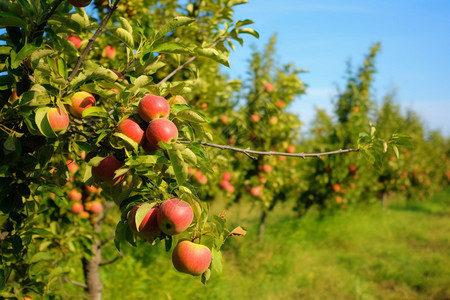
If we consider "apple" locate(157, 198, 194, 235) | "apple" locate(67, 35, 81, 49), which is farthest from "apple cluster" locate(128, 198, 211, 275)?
"apple" locate(67, 35, 81, 49)

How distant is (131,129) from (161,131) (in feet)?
0.31

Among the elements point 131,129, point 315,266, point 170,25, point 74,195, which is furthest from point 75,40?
point 315,266

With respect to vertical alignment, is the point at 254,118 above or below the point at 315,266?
above

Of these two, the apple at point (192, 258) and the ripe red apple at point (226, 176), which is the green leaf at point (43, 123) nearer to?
the apple at point (192, 258)

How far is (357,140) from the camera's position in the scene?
1.41 meters

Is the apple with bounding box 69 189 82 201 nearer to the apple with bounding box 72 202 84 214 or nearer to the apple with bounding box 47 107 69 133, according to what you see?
the apple with bounding box 72 202 84 214

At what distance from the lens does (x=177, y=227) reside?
0.93 meters

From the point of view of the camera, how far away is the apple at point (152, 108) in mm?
992

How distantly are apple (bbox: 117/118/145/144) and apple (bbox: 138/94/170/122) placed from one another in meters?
0.03

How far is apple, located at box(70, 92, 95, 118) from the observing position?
1.08 meters

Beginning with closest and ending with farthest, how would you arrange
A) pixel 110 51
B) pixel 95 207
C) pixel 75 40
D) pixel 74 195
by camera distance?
pixel 75 40
pixel 110 51
pixel 74 195
pixel 95 207

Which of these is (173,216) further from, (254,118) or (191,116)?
(254,118)

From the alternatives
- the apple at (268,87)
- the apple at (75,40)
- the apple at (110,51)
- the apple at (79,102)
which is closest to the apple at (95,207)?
the apple at (110,51)

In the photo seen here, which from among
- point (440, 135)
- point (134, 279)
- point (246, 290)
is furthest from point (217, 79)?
point (440, 135)
